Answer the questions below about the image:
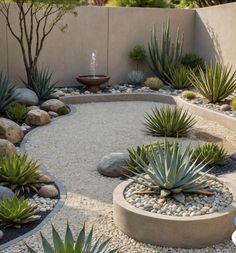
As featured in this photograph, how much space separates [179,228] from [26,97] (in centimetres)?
642

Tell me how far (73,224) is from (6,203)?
729 mm

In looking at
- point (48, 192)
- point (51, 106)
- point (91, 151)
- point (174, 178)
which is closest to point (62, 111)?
point (51, 106)

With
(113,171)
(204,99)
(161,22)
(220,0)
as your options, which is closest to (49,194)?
(113,171)

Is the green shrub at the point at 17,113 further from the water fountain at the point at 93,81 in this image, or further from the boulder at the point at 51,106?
the water fountain at the point at 93,81

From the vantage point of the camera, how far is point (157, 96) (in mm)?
11375

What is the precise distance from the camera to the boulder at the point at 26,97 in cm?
962

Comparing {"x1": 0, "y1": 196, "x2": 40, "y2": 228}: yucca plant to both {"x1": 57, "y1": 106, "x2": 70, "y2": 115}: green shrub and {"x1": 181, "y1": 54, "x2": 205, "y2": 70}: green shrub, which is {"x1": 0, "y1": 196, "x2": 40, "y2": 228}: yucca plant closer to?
{"x1": 57, "y1": 106, "x2": 70, "y2": 115}: green shrub

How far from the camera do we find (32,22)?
36.2ft

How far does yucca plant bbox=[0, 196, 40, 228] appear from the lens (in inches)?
177

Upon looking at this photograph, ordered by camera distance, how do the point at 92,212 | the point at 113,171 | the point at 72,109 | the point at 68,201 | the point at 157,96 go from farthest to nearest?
the point at 157,96
the point at 72,109
the point at 113,171
the point at 68,201
the point at 92,212

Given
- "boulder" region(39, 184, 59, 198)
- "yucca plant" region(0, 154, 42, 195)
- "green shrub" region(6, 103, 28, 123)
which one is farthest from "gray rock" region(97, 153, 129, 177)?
"green shrub" region(6, 103, 28, 123)

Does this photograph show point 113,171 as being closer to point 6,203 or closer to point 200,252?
point 6,203

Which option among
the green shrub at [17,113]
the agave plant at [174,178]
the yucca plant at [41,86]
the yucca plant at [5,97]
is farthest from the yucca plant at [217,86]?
the agave plant at [174,178]

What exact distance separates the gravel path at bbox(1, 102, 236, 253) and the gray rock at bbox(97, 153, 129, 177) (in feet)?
0.31
